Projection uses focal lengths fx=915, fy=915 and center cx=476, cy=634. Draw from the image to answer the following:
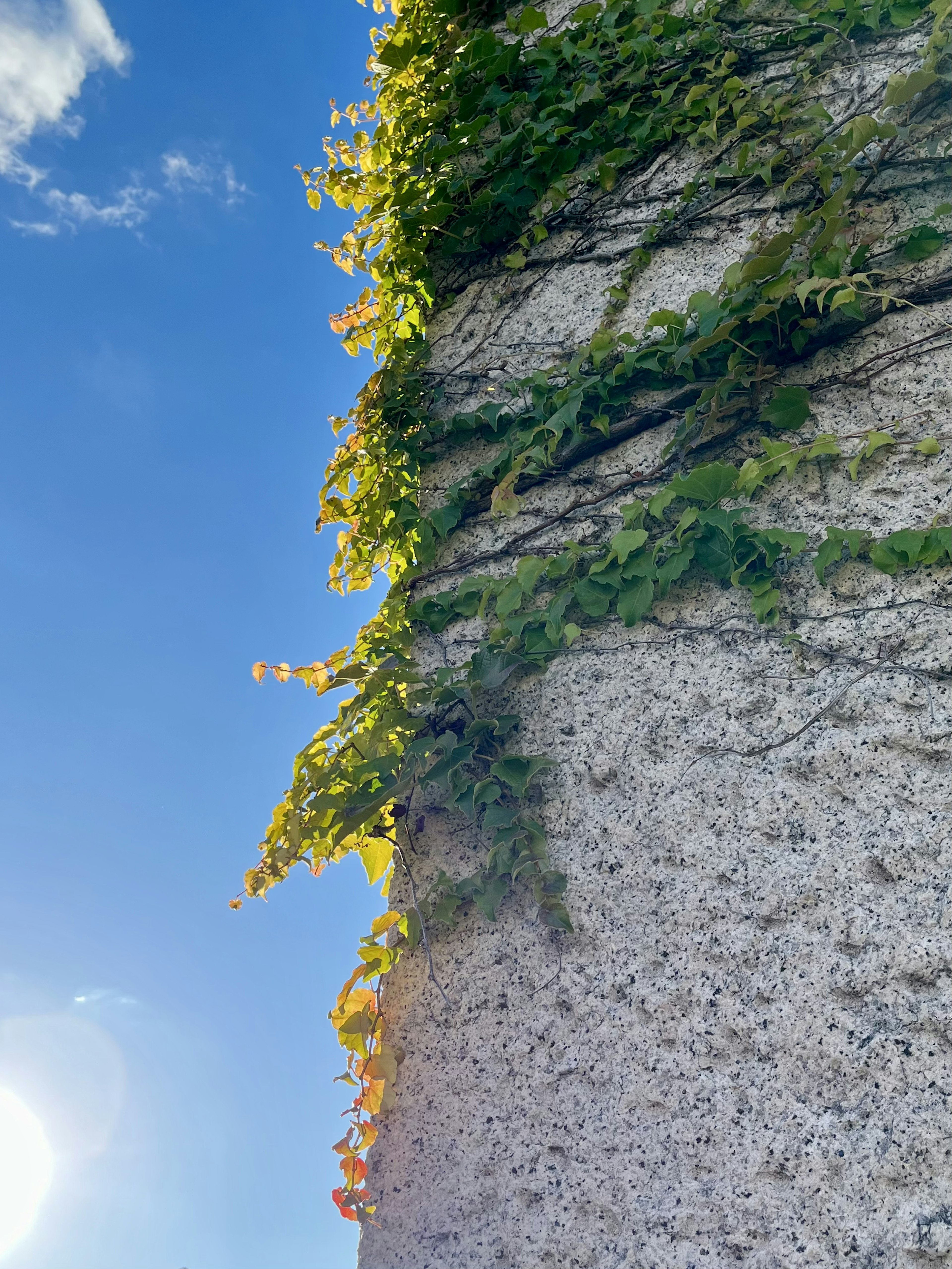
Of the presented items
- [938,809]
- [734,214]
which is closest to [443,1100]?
[938,809]

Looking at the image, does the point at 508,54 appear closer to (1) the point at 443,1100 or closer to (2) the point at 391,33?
(2) the point at 391,33

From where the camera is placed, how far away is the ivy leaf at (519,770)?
1.49 m

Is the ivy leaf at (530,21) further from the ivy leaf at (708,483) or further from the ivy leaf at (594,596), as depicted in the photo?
the ivy leaf at (594,596)

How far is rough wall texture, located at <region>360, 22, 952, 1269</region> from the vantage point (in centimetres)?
110

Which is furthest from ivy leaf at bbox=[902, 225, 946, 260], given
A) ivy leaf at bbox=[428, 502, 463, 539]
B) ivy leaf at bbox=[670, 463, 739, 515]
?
ivy leaf at bbox=[428, 502, 463, 539]

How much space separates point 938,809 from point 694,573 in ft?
1.72

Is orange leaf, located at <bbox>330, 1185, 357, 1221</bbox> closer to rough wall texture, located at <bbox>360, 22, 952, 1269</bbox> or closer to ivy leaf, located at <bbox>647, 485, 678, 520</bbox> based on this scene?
rough wall texture, located at <bbox>360, 22, 952, 1269</bbox>

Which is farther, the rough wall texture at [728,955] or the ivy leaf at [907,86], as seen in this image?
the ivy leaf at [907,86]

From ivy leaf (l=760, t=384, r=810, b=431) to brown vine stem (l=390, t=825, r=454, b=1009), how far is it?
0.95m

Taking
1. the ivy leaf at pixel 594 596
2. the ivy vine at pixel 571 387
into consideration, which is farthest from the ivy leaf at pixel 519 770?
the ivy leaf at pixel 594 596

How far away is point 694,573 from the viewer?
153 cm

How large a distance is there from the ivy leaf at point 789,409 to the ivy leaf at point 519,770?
698mm

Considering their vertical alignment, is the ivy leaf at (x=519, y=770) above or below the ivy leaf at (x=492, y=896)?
above

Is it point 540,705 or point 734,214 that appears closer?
point 540,705
